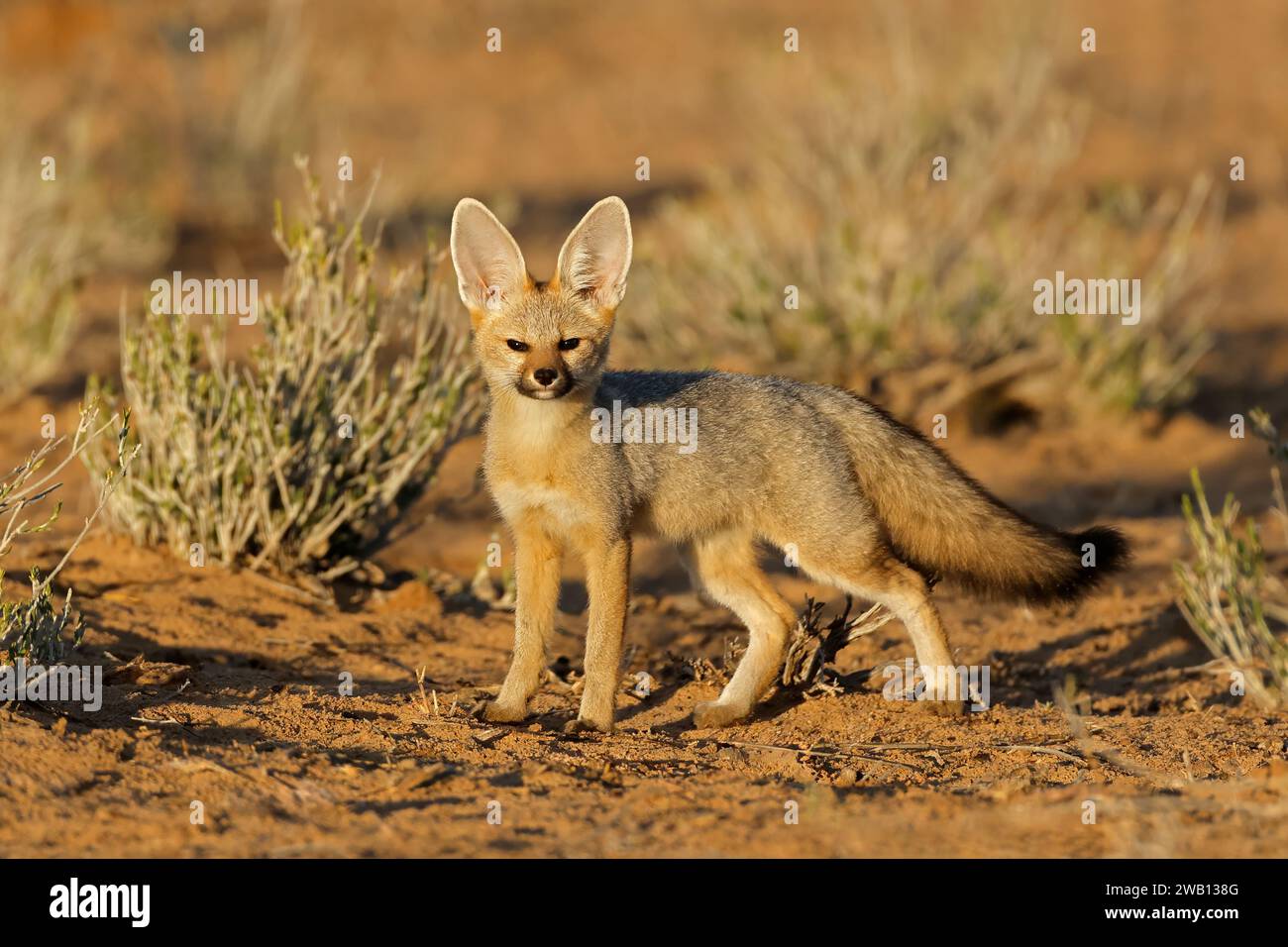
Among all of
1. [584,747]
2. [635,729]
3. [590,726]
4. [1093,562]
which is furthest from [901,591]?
[584,747]

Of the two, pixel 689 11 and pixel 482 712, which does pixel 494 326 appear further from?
pixel 689 11

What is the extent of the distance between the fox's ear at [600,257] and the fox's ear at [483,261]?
0.16 meters

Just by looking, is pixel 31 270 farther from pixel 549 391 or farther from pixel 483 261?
pixel 549 391

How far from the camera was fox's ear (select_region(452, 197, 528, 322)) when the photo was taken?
5.13 metres

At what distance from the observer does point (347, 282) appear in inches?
281

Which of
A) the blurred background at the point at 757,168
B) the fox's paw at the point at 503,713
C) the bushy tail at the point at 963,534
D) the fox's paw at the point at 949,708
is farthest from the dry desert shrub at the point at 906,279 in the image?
the fox's paw at the point at 503,713

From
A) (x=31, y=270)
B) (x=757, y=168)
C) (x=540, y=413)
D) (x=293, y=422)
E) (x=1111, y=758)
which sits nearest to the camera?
(x=1111, y=758)

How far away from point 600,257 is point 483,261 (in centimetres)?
39

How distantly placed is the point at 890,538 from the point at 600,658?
1.19 metres

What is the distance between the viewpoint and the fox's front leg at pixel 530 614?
17.0 ft

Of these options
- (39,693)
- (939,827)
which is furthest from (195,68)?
(939,827)

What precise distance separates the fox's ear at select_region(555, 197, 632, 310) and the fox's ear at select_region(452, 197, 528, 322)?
16 cm

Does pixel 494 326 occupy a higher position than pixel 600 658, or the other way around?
pixel 494 326

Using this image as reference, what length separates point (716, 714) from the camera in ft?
17.5
